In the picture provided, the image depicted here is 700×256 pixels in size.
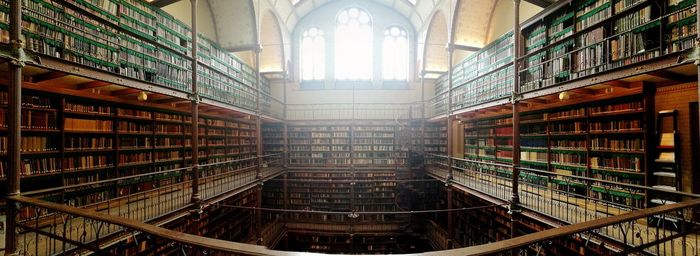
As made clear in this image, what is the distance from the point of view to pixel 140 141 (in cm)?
553

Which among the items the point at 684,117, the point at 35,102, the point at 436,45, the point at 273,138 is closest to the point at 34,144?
the point at 35,102

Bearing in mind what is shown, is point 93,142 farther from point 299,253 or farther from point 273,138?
point 273,138

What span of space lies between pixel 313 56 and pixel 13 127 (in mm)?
9851

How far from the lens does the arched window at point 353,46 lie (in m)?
11.8

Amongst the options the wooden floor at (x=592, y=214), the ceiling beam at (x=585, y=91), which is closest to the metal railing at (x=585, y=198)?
the wooden floor at (x=592, y=214)

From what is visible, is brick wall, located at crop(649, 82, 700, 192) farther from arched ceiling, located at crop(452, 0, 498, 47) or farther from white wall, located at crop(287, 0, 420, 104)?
white wall, located at crop(287, 0, 420, 104)

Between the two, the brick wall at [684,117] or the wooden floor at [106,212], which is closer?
the wooden floor at [106,212]

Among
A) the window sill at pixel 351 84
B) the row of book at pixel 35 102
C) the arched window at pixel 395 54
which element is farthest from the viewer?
the arched window at pixel 395 54

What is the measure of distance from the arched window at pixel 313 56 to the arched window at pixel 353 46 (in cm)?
61

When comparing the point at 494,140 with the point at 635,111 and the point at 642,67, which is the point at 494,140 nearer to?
the point at 635,111

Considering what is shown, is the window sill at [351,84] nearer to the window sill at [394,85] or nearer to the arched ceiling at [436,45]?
the window sill at [394,85]

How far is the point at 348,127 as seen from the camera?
10.2 m

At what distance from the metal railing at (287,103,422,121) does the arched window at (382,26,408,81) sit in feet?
3.99

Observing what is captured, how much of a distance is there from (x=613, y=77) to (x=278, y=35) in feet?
31.9
